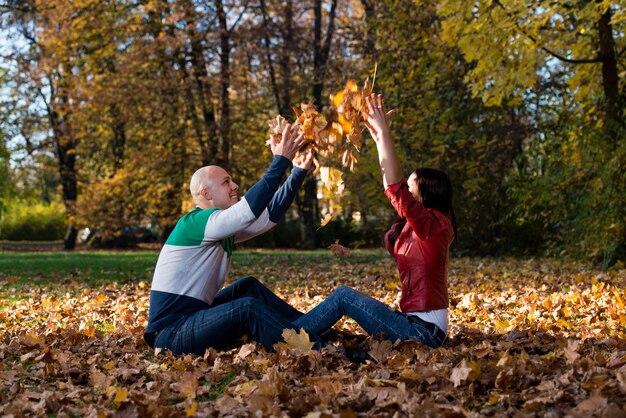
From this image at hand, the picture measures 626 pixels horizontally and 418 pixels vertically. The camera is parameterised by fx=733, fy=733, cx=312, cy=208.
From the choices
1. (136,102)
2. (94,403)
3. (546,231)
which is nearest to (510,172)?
(546,231)

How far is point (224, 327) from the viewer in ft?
14.5

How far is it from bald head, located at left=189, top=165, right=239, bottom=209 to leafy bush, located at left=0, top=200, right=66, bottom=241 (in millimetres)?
33029

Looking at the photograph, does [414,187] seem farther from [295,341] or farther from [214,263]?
[214,263]

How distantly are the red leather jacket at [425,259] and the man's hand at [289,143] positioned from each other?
64 centimetres

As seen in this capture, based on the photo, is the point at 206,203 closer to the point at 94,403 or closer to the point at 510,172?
the point at 94,403

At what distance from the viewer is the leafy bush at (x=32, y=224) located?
35.6 metres

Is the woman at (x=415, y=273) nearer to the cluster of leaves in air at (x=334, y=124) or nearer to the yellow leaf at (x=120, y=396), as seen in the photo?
the cluster of leaves in air at (x=334, y=124)

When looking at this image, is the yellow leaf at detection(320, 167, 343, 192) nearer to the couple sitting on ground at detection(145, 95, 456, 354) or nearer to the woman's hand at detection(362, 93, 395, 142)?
the couple sitting on ground at detection(145, 95, 456, 354)

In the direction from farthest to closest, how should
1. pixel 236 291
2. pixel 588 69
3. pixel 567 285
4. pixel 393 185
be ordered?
pixel 588 69 < pixel 567 285 < pixel 236 291 < pixel 393 185

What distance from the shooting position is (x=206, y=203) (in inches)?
185

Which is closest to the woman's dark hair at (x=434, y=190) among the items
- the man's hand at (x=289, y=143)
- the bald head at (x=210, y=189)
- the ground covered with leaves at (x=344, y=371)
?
the man's hand at (x=289, y=143)

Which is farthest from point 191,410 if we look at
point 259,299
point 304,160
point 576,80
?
point 576,80

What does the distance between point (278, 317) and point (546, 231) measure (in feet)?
38.9

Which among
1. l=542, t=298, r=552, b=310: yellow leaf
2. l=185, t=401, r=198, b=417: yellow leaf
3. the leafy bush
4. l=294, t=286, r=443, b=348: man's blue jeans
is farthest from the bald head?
the leafy bush
